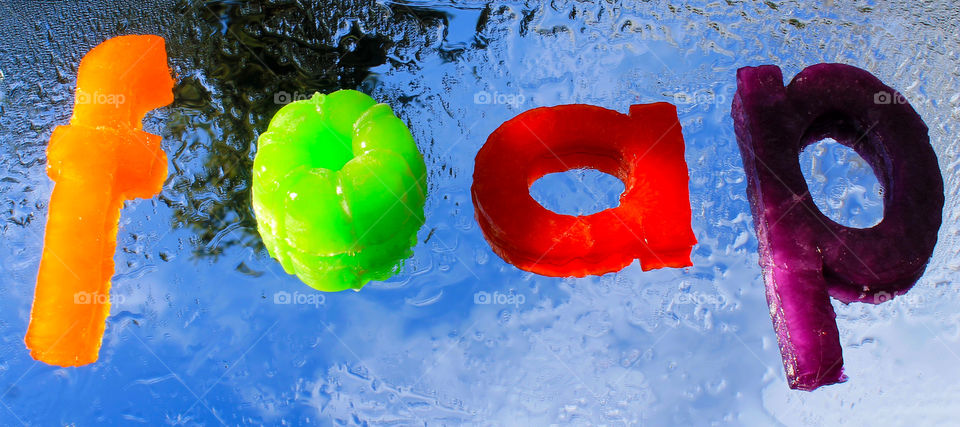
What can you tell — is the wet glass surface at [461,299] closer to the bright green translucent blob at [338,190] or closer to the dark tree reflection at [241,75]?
the dark tree reflection at [241,75]

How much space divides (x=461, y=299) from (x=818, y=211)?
1.07 metres

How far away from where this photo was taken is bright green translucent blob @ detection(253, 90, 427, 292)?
5.98 feet

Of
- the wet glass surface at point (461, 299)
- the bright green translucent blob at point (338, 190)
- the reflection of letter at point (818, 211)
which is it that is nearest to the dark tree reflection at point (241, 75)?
the wet glass surface at point (461, 299)

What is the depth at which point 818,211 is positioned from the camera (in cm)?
189

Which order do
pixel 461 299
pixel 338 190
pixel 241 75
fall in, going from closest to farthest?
pixel 338 190, pixel 461 299, pixel 241 75

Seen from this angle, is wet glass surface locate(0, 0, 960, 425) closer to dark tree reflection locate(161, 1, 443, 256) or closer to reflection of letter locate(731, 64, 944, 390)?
dark tree reflection locate(161, 1, 443, 256)

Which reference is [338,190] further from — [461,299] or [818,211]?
[818,211]

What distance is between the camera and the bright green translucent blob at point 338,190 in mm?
1824

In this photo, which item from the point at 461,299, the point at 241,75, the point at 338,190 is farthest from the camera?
the point at 241,75

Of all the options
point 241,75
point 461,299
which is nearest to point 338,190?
point 461,299

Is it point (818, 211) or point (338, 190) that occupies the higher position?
point (338, 190)

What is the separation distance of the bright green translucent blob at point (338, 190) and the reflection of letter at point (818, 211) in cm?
98

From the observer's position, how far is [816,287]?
181cm

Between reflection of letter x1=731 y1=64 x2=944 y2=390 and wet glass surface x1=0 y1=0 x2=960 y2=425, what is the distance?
30 cm
